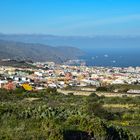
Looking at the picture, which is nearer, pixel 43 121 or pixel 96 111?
pixel 43 121

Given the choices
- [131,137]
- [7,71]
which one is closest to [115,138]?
[131,137]

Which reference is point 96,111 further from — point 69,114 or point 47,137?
point 47,137

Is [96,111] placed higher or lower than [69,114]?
lower

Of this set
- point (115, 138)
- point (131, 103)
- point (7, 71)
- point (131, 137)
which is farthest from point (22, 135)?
point (7, 71)

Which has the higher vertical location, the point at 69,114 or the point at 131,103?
the point at 69,114

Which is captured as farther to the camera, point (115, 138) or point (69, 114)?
point (69, 114)

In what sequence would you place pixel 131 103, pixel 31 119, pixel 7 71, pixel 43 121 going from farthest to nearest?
pixel 7 71 < pixel 131 103 < pixel 31 119 < pixel 43 121

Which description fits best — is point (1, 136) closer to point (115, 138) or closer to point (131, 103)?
point (115, 138)

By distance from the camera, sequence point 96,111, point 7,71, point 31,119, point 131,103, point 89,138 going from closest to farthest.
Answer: point 89,138 → point 31,119 → point 96,111 → point 131,103 → point 7,71

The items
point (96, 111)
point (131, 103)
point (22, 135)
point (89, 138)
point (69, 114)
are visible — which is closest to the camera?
point (22, 135)
